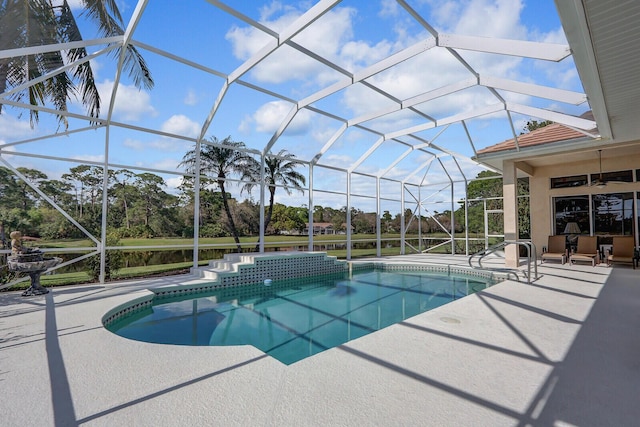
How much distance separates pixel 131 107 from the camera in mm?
7301

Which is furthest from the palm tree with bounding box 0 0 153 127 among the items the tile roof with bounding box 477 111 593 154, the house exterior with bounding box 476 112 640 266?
the house exterior with bounding box 476 112 640 266

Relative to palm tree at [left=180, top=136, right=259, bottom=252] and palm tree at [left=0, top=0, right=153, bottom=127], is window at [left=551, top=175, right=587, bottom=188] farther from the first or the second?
palm tree at [left=0, top=0, right=153, bottom=127]

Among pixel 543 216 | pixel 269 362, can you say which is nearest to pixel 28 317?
pixel 269 362

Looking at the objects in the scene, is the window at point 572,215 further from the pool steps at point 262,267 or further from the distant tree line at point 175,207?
Result: the pool steps at point 262,267

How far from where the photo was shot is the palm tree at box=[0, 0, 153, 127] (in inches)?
262

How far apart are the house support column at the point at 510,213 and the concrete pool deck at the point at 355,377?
208 inches

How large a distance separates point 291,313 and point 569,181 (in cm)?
1060

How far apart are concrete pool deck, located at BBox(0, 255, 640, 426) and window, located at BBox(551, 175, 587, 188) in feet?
27.0

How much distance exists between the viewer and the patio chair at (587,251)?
892 centimetres

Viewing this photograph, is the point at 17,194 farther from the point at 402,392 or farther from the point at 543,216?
the point at 543,216

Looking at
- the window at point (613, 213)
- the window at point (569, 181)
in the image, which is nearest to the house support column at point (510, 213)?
the window at point (569, 181)

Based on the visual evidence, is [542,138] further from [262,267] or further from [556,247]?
[262,267]

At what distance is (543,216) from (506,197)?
285cm

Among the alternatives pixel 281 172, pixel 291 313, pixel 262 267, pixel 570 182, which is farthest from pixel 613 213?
pixel 281 172
